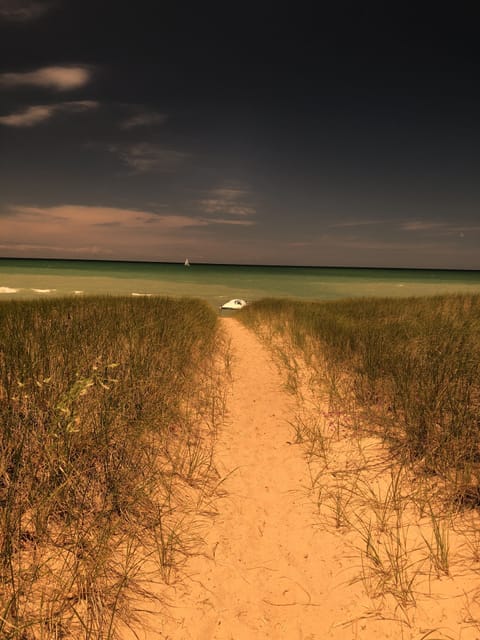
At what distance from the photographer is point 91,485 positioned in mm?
2812

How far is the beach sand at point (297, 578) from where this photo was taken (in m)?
1.96

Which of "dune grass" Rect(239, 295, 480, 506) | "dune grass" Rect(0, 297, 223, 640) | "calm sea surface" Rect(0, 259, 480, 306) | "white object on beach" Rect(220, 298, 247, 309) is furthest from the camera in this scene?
"calm sea surface" Rect(0, 259, 480, 306)

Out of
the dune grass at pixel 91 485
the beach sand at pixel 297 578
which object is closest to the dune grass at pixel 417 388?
the beach sand at pixel 297 578

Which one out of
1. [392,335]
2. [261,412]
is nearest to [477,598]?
[261,412]

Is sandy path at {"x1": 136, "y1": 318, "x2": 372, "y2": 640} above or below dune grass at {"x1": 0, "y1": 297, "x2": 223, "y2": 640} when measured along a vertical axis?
below

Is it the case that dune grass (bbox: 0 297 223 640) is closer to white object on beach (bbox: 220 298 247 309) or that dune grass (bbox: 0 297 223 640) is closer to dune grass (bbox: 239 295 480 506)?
dune grass (bbox: 239 295 480 506)

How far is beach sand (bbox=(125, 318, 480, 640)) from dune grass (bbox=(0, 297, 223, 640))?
0.76 ft

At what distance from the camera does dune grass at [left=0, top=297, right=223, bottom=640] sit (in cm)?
192

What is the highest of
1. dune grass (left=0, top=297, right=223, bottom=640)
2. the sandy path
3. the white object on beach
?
the white object on beach

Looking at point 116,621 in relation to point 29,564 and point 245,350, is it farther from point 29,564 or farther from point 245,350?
point 245,350

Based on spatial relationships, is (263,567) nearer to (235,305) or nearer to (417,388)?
(417,388)

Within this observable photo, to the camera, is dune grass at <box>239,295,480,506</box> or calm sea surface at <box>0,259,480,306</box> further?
calm sea surface at <box>0,259,480,306</box>

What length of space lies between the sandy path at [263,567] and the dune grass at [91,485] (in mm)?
253

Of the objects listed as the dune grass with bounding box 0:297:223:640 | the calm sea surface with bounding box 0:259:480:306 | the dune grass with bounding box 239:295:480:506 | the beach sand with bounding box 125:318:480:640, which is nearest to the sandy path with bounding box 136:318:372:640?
the beach sand with bounding box 125:318:480:640
